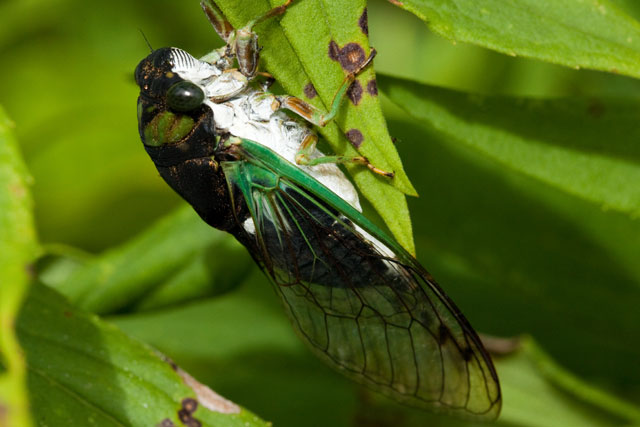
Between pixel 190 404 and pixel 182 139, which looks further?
pixel 182 139

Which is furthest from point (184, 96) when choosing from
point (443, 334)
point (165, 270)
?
point (443, 334)

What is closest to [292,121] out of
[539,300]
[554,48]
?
[554,48]

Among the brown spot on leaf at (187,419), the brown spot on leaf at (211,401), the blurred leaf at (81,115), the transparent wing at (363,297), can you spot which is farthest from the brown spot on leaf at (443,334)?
the blurred leaf at (81,115)

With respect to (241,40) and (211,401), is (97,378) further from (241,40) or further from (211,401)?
(241,40)

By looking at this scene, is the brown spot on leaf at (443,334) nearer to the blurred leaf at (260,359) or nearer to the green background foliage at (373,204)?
the green background foliage at (373,204)

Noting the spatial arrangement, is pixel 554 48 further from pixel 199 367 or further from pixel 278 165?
pixel 199 367
